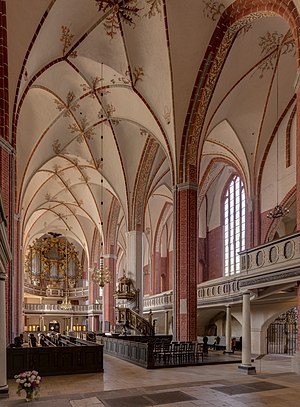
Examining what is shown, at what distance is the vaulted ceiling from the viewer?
1386cm

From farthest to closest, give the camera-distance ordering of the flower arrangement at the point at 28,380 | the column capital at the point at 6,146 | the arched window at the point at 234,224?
1. the arched window at the point at 234,224
2. the column capital at the point at 6,146
3. the flower arrangement at the point at 28,380

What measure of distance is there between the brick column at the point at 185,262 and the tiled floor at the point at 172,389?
2635 mm

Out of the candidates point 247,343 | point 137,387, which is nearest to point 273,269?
point 247,343

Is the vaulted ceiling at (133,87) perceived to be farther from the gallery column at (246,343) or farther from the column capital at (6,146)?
the gallery column at (246,343)

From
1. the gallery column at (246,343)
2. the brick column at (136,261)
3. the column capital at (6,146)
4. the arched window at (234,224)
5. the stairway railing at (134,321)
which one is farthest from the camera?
the arched window at (234,224)

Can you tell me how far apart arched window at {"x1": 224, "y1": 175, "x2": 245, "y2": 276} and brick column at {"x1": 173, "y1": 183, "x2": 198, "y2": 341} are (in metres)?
7.83

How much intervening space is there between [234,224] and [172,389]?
1611 cm

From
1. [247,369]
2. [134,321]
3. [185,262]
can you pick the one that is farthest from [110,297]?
[247,369]

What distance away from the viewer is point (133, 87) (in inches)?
677

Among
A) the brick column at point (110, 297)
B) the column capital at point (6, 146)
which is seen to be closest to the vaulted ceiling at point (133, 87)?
the column capital at point (6, 146)

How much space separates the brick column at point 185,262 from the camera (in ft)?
52.4

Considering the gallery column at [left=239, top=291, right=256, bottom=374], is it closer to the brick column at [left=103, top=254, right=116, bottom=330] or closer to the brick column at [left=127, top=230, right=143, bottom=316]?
the brick column at [left=127, top=230, right=143, bottom=316]

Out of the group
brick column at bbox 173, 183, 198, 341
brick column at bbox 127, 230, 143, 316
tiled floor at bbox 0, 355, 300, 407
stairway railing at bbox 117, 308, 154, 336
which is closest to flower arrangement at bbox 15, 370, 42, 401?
tiled floor at bbox 0, 355, 300, 407

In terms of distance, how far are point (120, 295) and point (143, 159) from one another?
7097mm
